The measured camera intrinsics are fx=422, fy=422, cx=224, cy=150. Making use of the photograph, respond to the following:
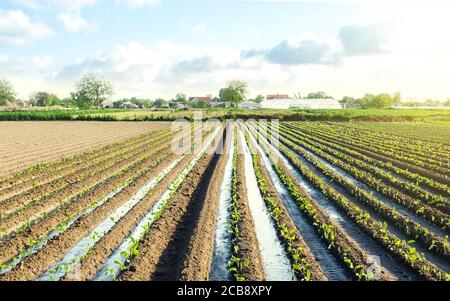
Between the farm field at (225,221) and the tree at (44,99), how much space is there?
112 metres

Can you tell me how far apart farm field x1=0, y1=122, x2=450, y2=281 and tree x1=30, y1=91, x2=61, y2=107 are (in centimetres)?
11182

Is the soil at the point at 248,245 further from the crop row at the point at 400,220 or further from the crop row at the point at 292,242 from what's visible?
the crop row at the point at 400,220

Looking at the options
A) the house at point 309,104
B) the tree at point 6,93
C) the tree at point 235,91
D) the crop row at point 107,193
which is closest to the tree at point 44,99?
the tree at point 6,93

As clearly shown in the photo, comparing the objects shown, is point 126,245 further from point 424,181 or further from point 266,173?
point 424,181

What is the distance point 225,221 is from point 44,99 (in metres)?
127

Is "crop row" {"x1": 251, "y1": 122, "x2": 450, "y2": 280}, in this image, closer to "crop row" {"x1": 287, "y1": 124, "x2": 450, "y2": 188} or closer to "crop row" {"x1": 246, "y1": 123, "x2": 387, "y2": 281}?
"crop row" {"x1": 246, "y1": 123, "x2": 387, "y2": 281}

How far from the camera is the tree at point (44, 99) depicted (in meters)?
119

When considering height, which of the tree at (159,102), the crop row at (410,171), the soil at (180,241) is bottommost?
the soil at (180,241)

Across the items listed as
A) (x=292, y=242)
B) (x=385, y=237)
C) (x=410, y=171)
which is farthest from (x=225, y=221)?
(x=410, y=171)

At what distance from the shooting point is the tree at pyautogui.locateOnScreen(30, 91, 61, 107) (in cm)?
11944

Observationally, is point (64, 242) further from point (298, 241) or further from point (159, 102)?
point (159, 102)

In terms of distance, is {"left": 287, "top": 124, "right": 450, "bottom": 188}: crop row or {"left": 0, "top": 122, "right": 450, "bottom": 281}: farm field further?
{"left": 287, "top": 124, "right": 450, "bottom": 188}: crop row

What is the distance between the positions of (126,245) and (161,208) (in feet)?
6.69

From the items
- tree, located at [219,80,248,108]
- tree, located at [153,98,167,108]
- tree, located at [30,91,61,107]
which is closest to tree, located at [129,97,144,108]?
tree, located at [153,98,167,108]
